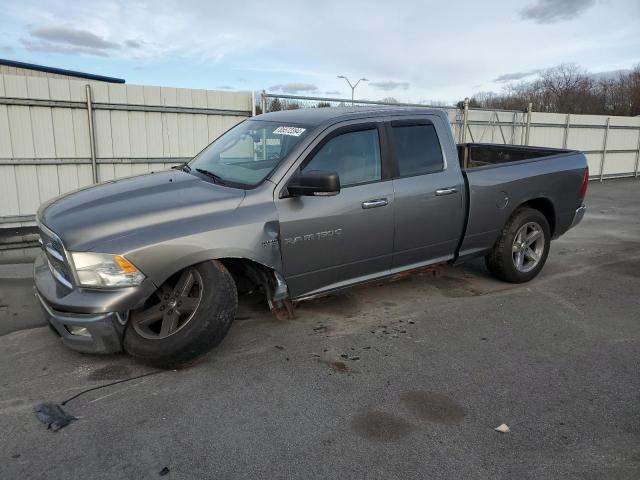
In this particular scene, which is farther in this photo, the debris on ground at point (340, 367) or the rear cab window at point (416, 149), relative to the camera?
the rear cab window at point (416, 149)

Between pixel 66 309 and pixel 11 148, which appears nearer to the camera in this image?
pixel 66 309

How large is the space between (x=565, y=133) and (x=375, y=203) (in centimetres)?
1500

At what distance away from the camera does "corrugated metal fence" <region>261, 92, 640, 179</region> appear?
14.5 metres

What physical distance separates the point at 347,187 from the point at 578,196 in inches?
132

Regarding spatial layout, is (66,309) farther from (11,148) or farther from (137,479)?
(11,148)

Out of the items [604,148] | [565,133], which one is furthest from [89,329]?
[604,148]

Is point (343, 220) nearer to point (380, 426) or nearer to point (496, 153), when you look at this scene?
point (380, 426)

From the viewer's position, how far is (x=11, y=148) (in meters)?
7.84

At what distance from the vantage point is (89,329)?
3.37 meters

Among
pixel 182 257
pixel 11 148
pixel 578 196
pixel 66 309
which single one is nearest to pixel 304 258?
Result: pixel 182 257

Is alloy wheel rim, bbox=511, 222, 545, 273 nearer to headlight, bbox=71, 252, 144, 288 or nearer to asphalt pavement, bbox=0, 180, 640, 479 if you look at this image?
asphalt pavement, bbox=0, 180, 640, 479

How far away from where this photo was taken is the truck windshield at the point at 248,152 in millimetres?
4059

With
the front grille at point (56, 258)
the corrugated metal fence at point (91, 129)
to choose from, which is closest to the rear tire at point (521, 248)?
the front grille at point (56, 258)

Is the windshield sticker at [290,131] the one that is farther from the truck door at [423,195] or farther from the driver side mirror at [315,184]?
the truck door at [423,195]
